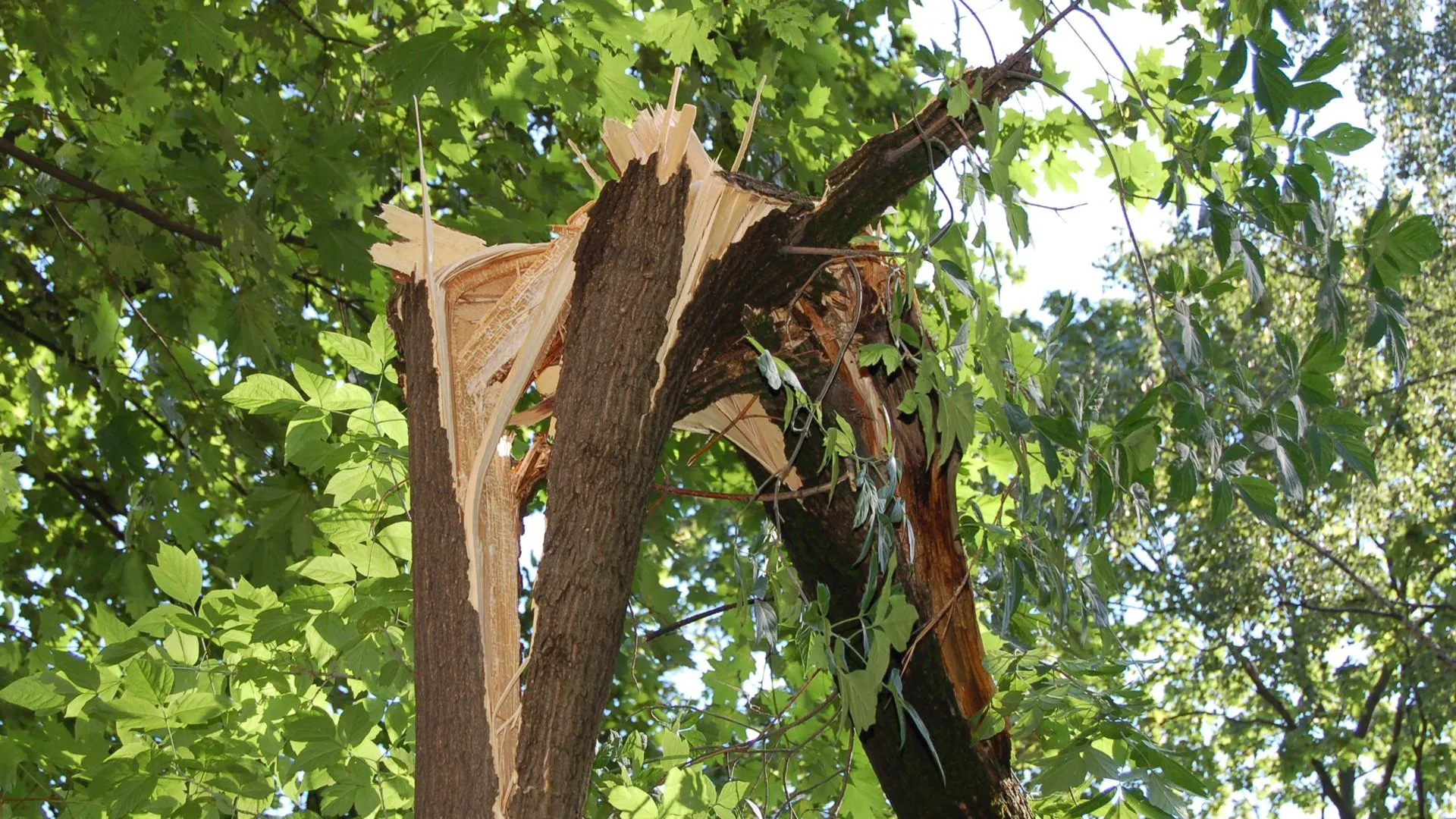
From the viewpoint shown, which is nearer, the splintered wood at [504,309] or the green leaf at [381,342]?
the splintered wood at [504,309]

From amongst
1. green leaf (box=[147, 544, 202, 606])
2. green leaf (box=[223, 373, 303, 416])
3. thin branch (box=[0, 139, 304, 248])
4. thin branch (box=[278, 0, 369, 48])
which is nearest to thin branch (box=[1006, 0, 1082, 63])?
green leaf (box=[223, 373, 303, 416])

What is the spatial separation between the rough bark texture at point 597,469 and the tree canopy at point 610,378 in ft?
0.31

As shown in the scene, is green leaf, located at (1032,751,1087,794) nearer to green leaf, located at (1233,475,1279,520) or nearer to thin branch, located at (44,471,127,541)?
green leaf, located at (1233,475,1279,520)

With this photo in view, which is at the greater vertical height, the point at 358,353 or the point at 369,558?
the point at 358,353

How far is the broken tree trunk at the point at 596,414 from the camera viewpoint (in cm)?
154

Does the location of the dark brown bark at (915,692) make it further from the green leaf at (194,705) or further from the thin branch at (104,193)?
the thin branch at (104,193)

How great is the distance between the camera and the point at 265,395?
2184mm

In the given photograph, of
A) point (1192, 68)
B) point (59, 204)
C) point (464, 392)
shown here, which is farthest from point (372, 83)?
point (1192, 68)

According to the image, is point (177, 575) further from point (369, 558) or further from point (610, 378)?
point (610, 378)

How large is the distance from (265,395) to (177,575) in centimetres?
42

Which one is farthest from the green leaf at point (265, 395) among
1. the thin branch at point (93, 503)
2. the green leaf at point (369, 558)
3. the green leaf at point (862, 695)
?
the thin branch at point (93, 503)

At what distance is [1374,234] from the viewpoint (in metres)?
1.79

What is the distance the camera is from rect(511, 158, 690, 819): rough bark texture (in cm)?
152

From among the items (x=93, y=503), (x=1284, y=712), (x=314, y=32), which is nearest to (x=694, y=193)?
(x=314, y=32)
